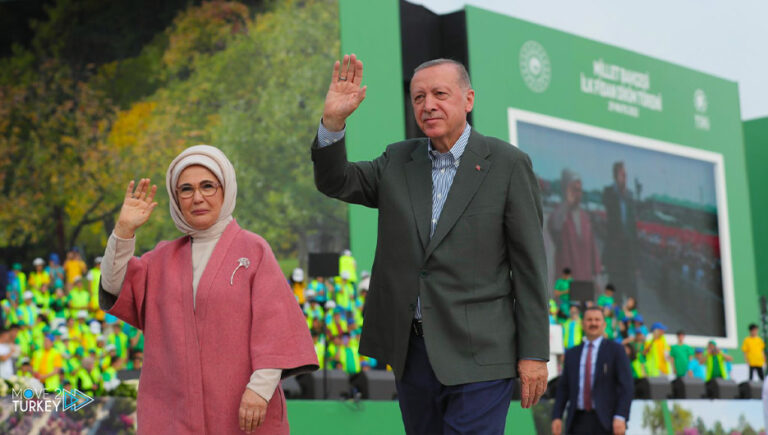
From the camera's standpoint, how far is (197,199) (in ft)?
8.85

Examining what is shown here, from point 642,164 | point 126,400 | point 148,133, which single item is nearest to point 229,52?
point 148,133

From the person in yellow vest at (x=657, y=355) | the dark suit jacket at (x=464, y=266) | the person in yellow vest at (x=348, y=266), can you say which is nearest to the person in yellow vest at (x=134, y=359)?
the person in yellow vest at (x=348, y=266)

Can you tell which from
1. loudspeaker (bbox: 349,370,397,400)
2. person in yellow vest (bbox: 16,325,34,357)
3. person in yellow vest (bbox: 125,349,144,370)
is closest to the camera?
loudspeaker (bbox: 349,370,397,400)

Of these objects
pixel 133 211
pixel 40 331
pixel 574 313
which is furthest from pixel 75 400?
pixel 574 313

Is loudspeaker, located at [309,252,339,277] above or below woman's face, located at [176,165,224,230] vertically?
above

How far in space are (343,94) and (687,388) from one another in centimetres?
973

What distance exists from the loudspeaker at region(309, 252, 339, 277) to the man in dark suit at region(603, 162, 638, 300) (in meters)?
11.6

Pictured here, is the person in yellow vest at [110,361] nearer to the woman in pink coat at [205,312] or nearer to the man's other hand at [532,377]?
the woman in pink coat at [205,312]

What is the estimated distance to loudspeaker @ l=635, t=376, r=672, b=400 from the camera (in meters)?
10.7

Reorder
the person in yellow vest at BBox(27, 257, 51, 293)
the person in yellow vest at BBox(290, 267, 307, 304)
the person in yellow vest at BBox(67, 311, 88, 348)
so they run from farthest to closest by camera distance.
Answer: the person in yellow vest at BBox(27, 257, 51, 293) < the person in yellow vest at BBox(290, 267, 307, 304) < the person in yellow vest at BBox(67, 311, 88, 348)

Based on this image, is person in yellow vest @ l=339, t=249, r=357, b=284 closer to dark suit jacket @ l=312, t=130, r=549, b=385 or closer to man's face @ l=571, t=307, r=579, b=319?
man's face @ l=571, t=307, r=579, b=319

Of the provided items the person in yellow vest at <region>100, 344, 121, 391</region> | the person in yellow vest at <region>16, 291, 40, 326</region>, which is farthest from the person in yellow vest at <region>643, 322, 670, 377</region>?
the person in yellow vest at <region>16, 291, 40, 326</region>

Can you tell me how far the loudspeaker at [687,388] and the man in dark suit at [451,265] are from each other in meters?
9.19

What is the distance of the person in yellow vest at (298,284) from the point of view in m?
14.2
